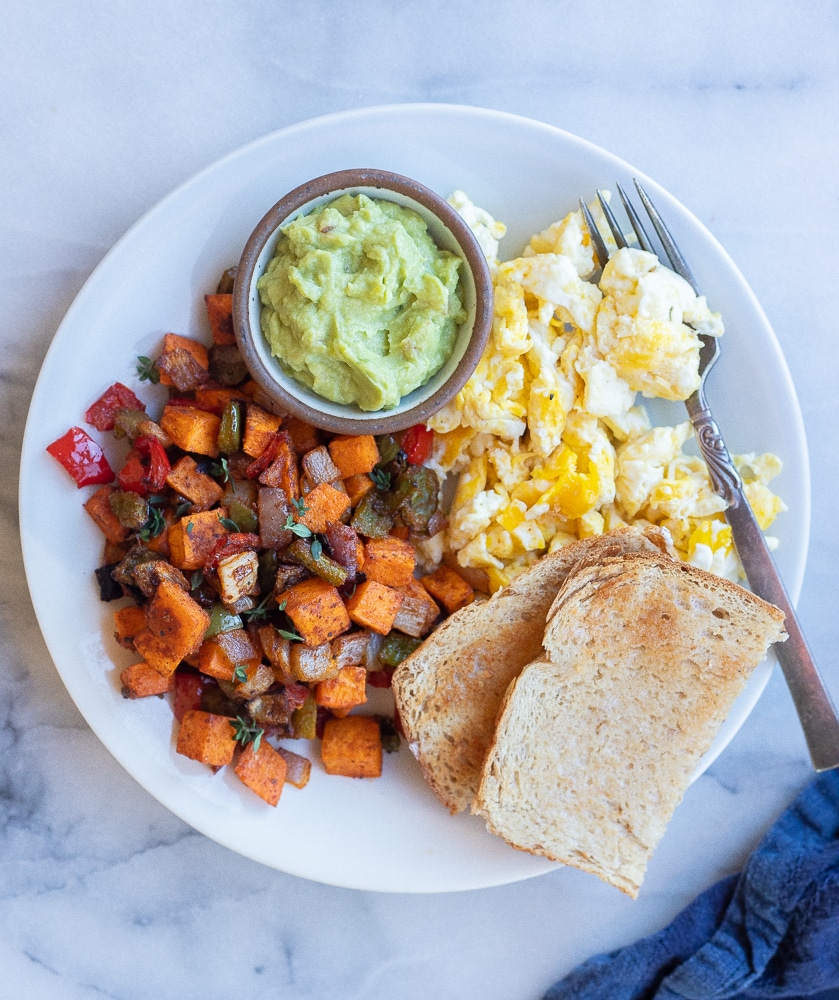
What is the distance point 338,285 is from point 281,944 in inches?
100

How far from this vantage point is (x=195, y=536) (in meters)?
2.61

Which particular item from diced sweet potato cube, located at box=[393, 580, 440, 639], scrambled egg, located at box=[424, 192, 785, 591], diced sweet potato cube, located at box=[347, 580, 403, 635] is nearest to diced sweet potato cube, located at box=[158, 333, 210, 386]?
scrambled egg, located at box=[424, 192, 785, 591]

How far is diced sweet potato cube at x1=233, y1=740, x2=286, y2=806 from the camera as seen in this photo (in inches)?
110

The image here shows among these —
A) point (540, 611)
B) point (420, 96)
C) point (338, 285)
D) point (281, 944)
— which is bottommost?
point (281, 944)

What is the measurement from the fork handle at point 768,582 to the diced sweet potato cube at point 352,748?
58.1 inches

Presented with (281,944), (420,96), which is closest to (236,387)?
(420,96)

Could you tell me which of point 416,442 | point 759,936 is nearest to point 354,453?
point 416,442

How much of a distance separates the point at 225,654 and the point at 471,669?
86cm

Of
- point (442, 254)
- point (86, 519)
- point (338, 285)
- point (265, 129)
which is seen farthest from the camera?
point (265, 129)

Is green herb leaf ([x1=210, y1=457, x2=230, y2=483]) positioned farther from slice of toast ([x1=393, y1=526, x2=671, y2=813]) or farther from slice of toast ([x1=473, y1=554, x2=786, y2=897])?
slice of toast ([x1=473, y1=554, x2=786, y2=897])

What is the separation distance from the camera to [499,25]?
3104 millimetres

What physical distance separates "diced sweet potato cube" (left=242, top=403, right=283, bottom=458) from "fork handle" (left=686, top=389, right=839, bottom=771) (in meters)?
1.47

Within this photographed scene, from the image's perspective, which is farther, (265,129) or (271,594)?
(265,129)

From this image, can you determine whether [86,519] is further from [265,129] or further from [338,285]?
[265,129]
